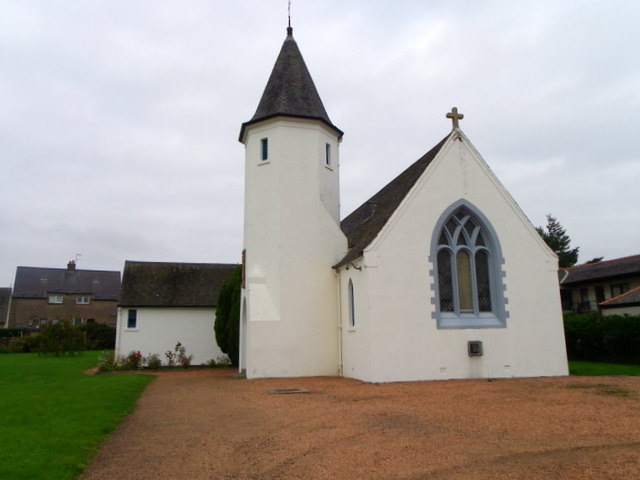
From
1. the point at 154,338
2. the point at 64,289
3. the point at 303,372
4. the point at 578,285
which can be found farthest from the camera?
the point at 64,289

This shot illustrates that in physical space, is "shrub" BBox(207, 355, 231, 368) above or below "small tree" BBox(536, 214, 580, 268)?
below

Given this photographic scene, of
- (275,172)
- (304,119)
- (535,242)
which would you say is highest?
(304,119)

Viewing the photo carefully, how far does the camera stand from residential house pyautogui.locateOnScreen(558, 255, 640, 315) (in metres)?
27.3

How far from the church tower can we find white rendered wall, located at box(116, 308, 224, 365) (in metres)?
8.35

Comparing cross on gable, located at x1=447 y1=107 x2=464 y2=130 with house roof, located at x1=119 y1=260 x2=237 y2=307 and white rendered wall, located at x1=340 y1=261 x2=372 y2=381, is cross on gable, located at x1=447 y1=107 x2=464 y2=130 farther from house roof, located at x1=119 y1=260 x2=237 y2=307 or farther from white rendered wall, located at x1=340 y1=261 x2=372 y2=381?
house roof, located at x1=119 y1=260 x2=237 y2=307

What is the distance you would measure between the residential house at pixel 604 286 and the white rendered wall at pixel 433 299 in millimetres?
12516

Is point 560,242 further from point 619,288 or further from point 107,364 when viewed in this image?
point 107,364

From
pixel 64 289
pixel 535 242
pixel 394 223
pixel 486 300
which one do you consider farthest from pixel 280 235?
pixel 64 289

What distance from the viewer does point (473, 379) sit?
16.0m

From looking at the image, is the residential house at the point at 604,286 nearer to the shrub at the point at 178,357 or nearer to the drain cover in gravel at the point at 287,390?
the drain cover in gravel at the point at 287,390

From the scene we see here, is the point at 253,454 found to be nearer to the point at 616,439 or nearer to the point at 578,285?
the point at 616,439

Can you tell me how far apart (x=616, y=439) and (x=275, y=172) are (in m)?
15.1

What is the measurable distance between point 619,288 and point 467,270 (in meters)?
23.1

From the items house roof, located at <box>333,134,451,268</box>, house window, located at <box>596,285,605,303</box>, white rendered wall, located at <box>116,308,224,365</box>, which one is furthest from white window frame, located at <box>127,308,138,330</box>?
house window, located at <box>596,285,605,303</box>
